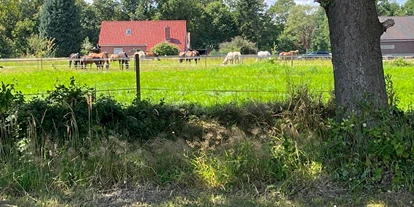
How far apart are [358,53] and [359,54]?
0.01m

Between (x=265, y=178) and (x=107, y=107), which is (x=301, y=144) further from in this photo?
(x=107, y=107)

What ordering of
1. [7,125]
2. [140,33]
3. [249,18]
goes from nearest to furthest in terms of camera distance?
[7,125] < [140,33] < [249,18]

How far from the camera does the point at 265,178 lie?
13.5ft

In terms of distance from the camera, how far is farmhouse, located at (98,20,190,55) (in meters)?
53.8

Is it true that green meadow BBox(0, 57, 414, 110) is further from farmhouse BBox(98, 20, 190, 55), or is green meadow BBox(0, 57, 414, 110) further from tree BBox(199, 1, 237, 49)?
tree BBox(199, 1, 237, 49)

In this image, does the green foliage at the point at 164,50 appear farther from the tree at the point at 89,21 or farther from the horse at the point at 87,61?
the tree at the point at 89,21

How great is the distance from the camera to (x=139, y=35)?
54.4 meters

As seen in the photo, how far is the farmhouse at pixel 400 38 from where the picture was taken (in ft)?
174

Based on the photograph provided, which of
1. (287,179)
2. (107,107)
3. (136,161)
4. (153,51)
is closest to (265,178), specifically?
(287,179)

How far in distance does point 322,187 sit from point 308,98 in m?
1.94

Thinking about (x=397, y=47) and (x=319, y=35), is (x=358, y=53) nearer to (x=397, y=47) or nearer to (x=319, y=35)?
(x=397, y=47)

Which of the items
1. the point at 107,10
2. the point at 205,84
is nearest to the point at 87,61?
the point at 205,84

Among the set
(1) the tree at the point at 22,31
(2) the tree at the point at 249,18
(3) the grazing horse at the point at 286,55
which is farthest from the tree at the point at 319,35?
(1) the tree at the point at 22,31

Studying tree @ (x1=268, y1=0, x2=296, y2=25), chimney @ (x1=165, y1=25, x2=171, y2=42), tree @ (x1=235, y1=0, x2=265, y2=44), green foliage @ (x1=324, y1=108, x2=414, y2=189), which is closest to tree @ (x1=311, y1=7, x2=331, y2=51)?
tree @ (x1=268, y1=0, x2=296, y2=25)
